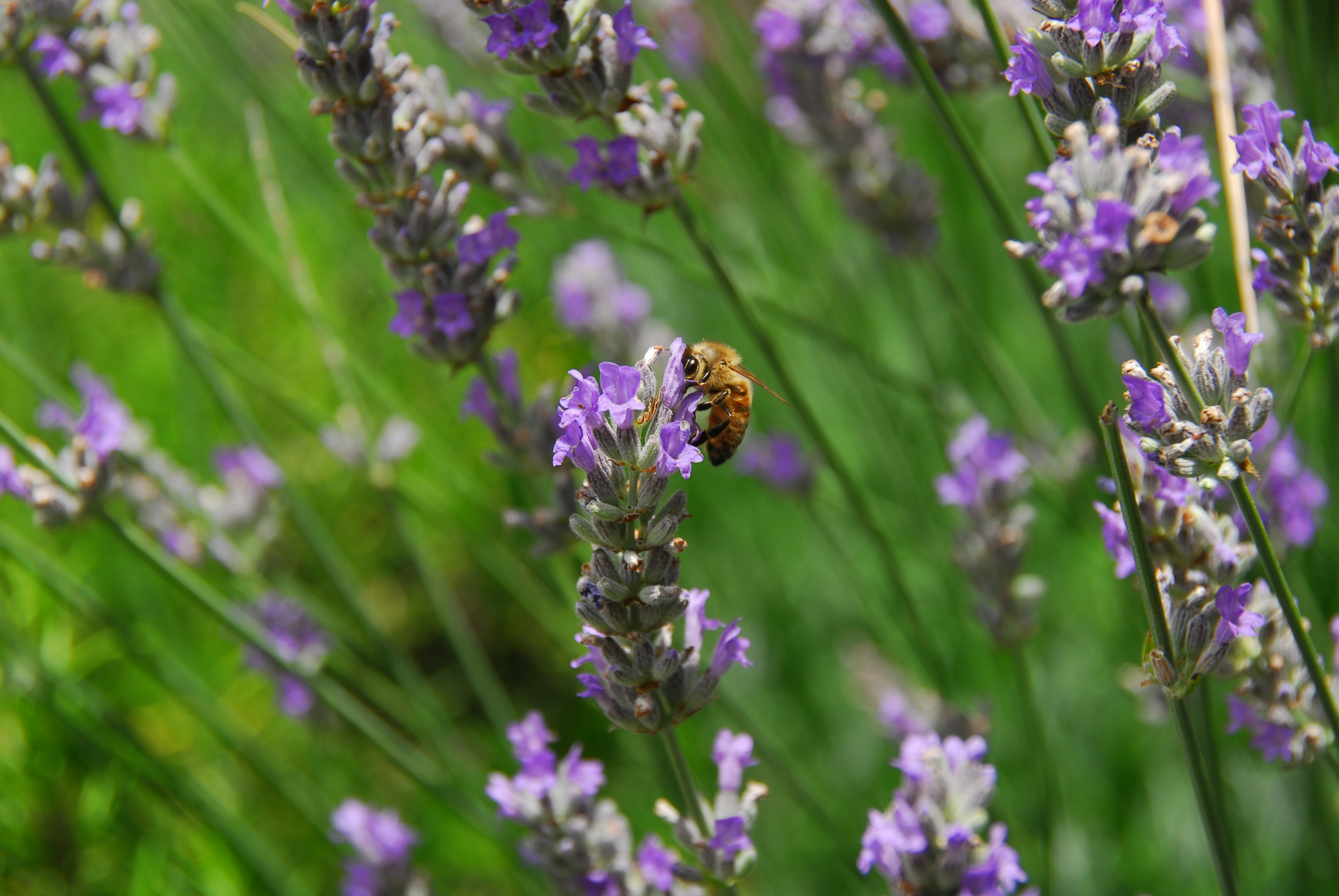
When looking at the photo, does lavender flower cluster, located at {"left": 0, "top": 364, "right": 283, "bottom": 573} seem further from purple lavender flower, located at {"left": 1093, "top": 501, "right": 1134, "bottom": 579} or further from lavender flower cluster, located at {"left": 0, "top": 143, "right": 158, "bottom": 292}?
purple lavender flower, located at {"left": 1093, "top": 501, "right": 1134, "bottom": 579}

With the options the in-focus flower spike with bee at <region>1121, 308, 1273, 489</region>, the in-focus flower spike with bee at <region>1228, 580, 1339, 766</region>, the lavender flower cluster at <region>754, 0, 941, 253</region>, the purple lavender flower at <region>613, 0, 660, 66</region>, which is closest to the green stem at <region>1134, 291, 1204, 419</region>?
the in-focus flower spike with bee at <region>1121, 308, 1273, 489</region>

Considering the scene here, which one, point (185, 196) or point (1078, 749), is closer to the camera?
point (1078, 749)

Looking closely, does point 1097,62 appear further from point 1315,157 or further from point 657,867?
point 657,867

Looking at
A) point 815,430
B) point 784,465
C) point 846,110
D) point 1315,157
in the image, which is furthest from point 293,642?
point 1315,157

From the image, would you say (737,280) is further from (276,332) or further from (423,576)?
(276,332)

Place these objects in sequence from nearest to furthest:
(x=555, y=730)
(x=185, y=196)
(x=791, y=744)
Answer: (x=791, y=744) → (x=555, y=730) → (x=185, y=196)

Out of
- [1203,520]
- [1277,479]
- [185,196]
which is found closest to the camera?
[1203,520]

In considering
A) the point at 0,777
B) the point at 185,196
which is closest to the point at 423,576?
the point at 0,777

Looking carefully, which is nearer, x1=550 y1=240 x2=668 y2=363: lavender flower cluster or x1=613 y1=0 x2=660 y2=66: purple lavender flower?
x1=613 y1=0 x2=660 y2=66: purple lavender flower

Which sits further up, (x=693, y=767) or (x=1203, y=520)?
(x=693, y=767)
